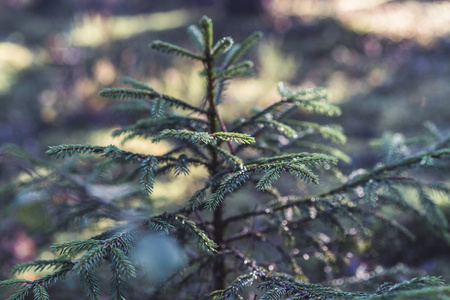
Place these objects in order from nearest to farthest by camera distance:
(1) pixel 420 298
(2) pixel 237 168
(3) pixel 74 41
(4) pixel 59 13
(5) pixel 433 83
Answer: (1) pixel 420 298 → (2) pixel 237 168 → (5) pixel 433 83 → (3) pixel 74 41 → (4) pixel 59 13

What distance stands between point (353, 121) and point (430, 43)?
3425 mm

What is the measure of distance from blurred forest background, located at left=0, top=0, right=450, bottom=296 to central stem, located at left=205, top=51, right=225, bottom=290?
Answer: 189cm

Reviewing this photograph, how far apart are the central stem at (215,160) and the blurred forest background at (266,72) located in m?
1.89

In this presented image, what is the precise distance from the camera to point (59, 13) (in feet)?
46.7

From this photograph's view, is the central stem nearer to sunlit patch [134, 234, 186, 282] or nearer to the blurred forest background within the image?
sunlit patch [134, 234, 186, 282]

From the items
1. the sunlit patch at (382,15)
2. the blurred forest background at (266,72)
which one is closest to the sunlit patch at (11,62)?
the blurred forest background at (266,72)

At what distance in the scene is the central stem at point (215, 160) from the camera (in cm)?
140

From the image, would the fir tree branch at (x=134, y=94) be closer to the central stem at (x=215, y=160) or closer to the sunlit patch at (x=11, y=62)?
the central stem at (x=215, y=160)

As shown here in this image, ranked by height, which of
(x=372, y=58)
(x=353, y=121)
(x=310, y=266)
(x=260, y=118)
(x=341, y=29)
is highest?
(x=341, y=29)

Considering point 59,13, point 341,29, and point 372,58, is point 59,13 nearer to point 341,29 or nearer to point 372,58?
point 341,29

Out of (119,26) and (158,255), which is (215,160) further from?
(119,26)

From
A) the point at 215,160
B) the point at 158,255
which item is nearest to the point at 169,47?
the point at 215,160

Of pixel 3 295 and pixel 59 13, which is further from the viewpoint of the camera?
pixel 59 13

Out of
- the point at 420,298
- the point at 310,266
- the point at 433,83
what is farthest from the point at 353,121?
the point at 420,298
